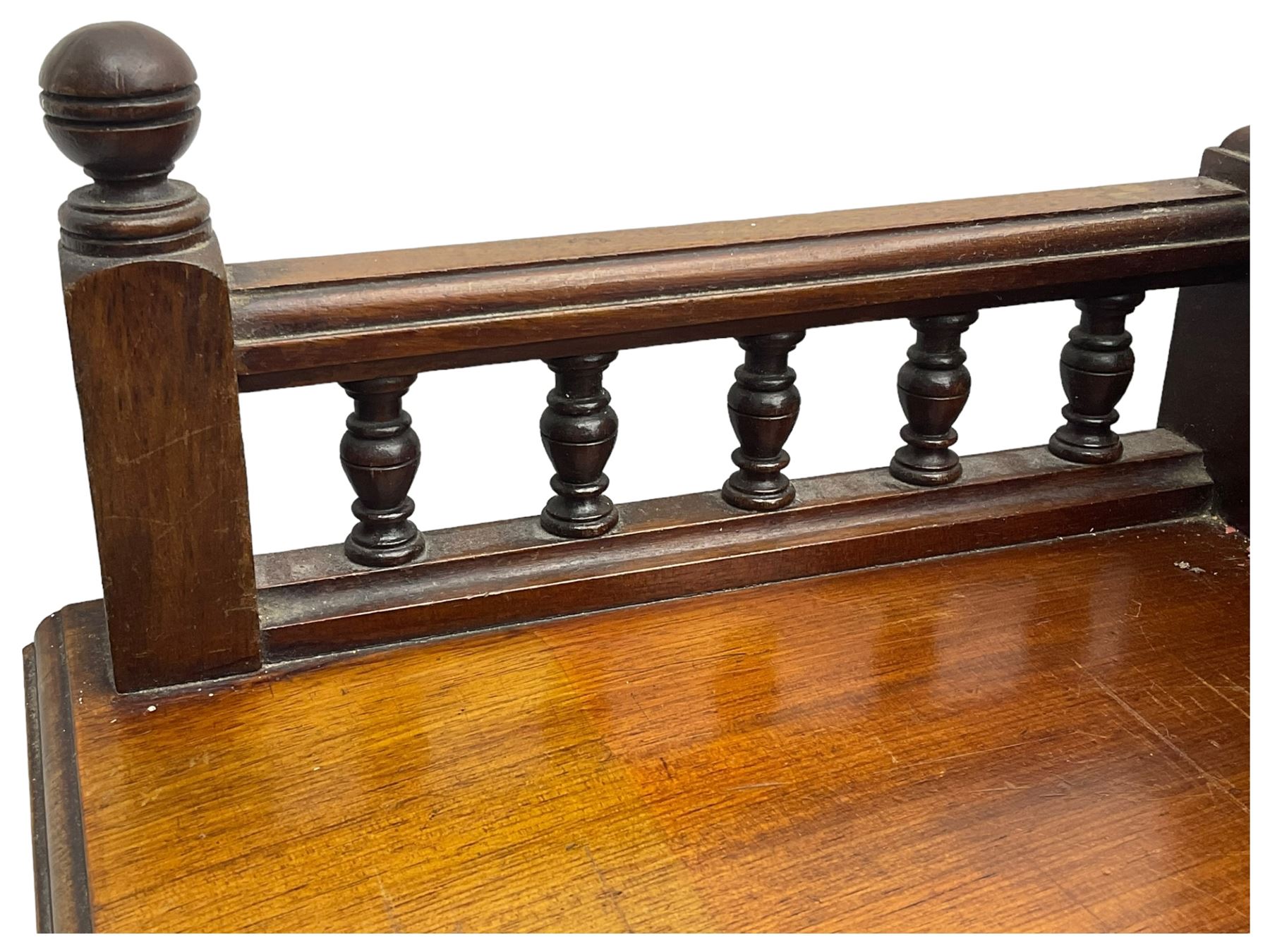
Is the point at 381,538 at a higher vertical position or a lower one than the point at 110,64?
lower

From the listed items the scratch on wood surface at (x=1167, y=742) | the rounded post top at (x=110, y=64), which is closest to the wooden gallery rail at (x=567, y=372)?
the rounded post top at (x=110, y=64)

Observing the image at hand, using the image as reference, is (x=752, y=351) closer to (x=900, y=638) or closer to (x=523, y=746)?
(x=900, y=638)

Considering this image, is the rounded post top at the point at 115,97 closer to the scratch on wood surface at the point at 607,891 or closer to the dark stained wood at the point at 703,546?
the dark stained wood at the point at 703,546

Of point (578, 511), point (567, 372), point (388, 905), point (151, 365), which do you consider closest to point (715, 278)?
point (567, 372)

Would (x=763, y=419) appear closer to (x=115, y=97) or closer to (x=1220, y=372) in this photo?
(x=1220, y=372)

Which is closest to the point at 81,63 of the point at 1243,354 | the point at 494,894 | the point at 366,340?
the point at 366,340

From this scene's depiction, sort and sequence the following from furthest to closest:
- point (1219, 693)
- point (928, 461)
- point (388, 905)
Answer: point (928, 461) < point (1219, 693) < point (388, 905)

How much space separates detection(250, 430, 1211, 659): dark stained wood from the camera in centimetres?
143

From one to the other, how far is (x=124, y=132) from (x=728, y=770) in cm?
67

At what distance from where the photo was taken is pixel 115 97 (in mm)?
1169

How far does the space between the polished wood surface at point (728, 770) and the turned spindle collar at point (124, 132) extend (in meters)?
0.40

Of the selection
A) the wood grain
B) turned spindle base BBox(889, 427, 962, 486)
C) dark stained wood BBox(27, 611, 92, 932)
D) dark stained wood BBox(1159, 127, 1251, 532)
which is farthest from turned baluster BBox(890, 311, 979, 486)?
dark stained wood BBox(27, 611, 92, 932)

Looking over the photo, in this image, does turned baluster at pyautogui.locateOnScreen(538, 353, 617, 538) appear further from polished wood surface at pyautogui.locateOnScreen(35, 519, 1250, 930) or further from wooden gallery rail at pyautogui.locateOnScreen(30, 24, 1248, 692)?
polished wood surface at pyautogui.locateOnScreen(35, 519, 1250, 930)

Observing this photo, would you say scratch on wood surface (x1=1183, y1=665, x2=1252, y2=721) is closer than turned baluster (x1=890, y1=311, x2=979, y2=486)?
Yes
